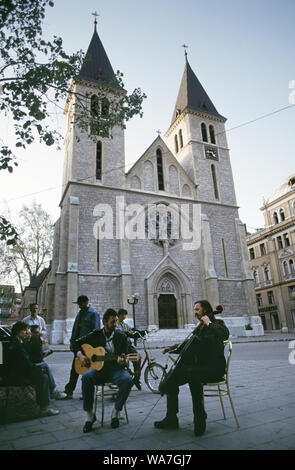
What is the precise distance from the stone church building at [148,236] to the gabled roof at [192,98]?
2.98m

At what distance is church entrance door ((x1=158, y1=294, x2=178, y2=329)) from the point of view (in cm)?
2045

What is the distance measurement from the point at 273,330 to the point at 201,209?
19219 mm

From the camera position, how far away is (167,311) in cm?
2072

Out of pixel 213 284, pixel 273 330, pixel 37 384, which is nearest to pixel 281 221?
pixel 273 330

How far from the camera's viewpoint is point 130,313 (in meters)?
18.6

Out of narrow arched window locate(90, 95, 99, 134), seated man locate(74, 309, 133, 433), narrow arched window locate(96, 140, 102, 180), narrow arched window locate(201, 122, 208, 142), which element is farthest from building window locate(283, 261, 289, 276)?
seated man locate(74, 309, 133, 433)

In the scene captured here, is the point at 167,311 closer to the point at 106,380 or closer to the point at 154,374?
the point at 154,374

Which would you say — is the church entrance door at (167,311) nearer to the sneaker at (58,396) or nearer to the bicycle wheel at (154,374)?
the bicycle wheel at (154,374)

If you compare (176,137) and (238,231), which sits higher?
(176,137)

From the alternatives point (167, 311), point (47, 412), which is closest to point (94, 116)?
point (47, 412)

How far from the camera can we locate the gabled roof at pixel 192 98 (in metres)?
28.6

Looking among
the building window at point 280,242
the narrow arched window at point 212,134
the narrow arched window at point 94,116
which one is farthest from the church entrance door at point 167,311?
the building window at point 280,242

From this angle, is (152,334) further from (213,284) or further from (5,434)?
(5,434)

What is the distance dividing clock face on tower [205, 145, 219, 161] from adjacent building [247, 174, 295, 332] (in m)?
12.6
